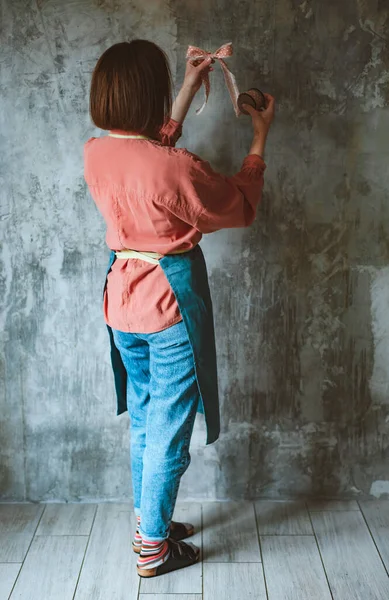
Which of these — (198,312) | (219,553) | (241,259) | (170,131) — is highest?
(170,131)

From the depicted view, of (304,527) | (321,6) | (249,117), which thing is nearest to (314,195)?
(249,117)

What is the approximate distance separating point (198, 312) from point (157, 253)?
0.21 meters

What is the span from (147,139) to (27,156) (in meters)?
0.66

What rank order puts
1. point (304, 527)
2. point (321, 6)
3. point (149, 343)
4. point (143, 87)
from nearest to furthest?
1. point (143, 87)
2. point (149, 343)
3. point (321, 6)
4. point (304, 527)

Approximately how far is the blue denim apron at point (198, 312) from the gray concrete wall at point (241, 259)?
0.39 m

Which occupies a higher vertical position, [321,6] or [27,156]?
[321,6]

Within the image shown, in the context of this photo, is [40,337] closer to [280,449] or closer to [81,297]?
[81,297]

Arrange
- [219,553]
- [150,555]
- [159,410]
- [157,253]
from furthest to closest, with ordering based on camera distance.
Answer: [219,553]
[150,555]
[159,410]
[157,253]

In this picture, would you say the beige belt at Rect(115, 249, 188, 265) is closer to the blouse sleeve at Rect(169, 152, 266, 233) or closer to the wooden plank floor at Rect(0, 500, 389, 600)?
the blouse sleeve at Rect(169, 152, 266, 233)

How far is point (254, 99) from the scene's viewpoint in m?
2.11

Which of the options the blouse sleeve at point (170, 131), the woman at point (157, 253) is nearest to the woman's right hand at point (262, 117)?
the woman at point (157, 253)

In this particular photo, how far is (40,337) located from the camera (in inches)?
98.1

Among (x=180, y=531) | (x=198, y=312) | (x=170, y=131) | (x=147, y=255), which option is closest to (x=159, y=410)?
(x=198, y=312)

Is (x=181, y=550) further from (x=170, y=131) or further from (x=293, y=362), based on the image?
(x=170, y=131)
